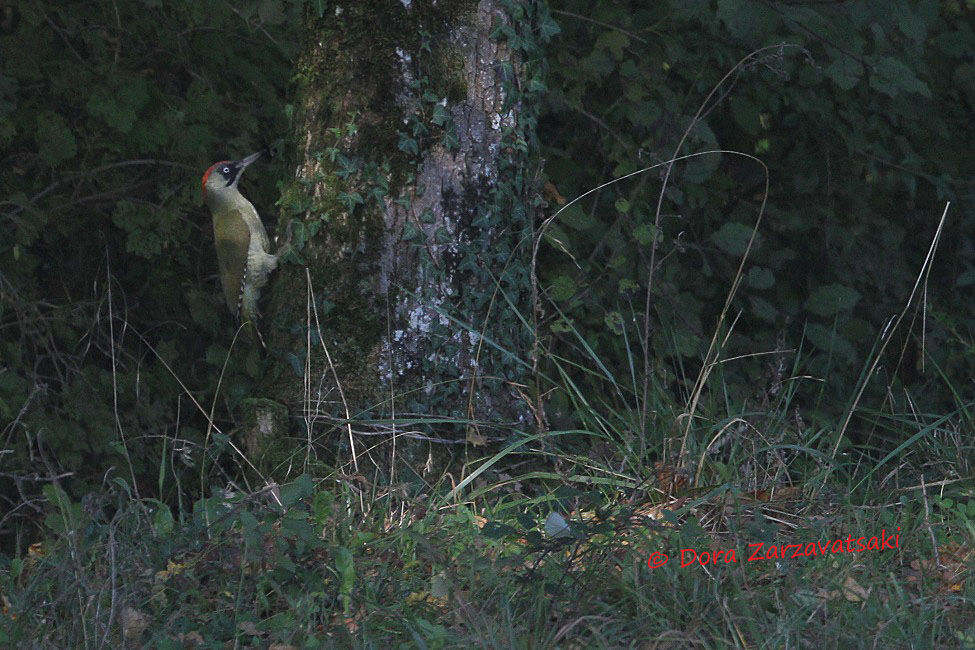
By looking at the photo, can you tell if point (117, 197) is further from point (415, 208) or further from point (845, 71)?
point (845, 71)

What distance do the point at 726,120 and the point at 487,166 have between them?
2.69 metres

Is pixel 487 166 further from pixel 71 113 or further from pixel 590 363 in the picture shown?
pixel 71 113

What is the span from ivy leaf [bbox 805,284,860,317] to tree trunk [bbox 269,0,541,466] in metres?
1.93

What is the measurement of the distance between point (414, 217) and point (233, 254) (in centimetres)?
157

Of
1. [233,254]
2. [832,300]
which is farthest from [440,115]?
[832,300]

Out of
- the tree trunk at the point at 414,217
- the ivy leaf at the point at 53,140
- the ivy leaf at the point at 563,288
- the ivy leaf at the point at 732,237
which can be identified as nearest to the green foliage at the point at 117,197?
the ivy leaf at the point at 53,140

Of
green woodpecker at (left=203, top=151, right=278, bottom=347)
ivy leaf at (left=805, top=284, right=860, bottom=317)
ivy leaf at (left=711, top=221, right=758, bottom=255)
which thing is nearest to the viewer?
ivy leaf at (left=711, top=221, right=758, bottom=255)

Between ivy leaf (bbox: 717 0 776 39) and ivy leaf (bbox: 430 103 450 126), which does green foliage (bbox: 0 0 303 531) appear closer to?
ivy leaf (bbox: 430 103 450 126)

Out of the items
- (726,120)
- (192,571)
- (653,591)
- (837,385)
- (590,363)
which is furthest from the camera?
(726,120)

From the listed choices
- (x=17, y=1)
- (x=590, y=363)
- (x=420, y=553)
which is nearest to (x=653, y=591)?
(x=420, y=553)

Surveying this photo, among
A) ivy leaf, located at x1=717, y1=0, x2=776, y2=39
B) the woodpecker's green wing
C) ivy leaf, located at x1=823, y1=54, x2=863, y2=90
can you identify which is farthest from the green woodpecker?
ivy leaf, located at x1=823, y1=54, x2=863, y2=90

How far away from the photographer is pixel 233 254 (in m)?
5.15

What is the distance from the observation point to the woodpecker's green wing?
510 cm

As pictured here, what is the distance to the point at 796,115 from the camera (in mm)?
6117
